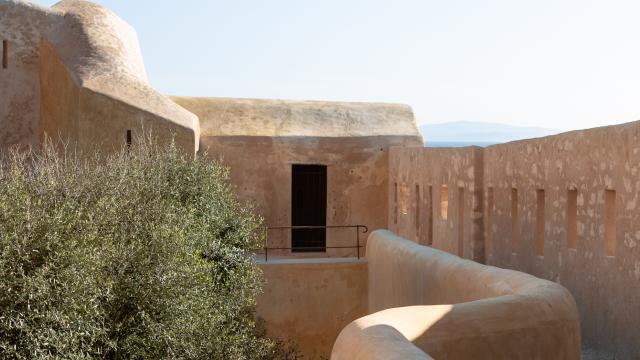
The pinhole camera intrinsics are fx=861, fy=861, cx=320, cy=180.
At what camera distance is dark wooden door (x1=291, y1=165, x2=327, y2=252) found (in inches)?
783

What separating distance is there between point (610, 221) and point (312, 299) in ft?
26.1

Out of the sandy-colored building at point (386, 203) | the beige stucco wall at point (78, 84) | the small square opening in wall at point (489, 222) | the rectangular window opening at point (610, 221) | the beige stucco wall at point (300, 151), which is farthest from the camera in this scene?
the beige stucco wall at point (300, 151)

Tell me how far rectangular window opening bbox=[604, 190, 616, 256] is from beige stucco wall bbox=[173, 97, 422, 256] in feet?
34.9

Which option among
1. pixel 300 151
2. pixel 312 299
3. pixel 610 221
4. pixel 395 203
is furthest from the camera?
pixel 300 151

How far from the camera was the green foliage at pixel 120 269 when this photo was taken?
8469mm

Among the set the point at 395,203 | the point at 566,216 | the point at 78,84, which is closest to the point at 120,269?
the point at 566,216

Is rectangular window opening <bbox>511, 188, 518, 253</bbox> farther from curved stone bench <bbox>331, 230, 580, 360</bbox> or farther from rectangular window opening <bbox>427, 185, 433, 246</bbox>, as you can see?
rectangular window opening <bbox>427, 185, 433, 246</bbox>

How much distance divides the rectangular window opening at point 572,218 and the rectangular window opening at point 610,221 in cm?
72

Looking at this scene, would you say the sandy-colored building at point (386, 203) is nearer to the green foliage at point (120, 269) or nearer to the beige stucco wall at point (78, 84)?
the beige stucco wall at point (78, 84)

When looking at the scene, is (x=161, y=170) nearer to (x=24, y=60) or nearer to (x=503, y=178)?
(x=503, y=178)

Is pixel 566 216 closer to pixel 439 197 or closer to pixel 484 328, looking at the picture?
pixel 484 328

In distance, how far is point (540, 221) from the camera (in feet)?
34.0

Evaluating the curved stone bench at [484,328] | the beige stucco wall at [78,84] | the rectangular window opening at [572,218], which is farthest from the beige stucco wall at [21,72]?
the curved stone bench at [484,328]

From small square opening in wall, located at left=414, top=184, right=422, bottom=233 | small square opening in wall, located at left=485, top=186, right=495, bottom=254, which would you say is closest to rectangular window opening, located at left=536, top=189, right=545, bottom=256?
small square opening in wall, located at left=485, top=186, right=495, bottom=254
